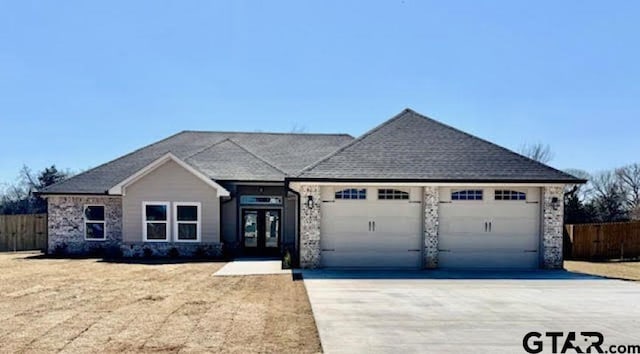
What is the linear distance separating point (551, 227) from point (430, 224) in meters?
4.01

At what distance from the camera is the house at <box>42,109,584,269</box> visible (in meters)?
15.9

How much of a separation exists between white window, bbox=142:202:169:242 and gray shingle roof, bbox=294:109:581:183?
712 cm

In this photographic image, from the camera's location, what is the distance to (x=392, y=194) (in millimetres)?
16078

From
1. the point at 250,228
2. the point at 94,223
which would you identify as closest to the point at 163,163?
the point at 94,223

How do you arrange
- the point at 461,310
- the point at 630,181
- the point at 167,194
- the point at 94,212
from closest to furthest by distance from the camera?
the point at 461,310 < the point at 167,194 < the point at 94,212 < the point at 630,181

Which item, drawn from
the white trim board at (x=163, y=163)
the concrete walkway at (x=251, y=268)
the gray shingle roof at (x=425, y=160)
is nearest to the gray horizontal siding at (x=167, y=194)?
the white trim board at (x=163, y=163)

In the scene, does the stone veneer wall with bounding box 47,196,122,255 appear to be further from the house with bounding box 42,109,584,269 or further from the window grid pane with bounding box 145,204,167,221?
the window grid pane with bounding box 145,204,167,221

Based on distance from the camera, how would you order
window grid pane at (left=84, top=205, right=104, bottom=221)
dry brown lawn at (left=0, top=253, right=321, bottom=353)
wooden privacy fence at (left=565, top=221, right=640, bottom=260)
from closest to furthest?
dry brown lawn at (left=0, top=253, right=321, bottom=353) → window grid pane at (left=84, top=205, right=104, bottom=221) → wooden privacy fence at (left=565, top=221, right=640, bottom=260)

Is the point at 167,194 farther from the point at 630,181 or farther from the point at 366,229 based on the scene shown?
the point at 630,181

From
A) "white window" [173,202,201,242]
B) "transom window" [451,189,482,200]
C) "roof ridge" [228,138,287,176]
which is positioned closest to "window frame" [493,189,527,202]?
"transom window" [451,189,482,200]

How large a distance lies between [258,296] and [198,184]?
9746 mm

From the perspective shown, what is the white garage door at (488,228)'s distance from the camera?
52.7 feet

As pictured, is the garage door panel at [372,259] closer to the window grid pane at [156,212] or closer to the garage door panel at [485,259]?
the garage door panel at [485,259]

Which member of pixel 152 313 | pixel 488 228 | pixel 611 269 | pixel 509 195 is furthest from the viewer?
pixel 611 269
